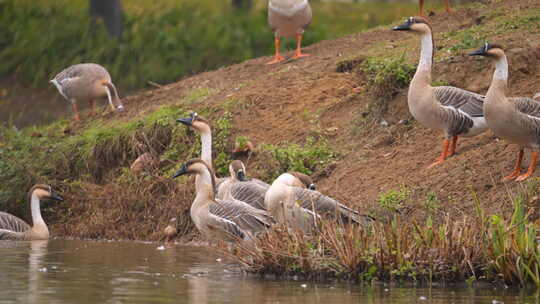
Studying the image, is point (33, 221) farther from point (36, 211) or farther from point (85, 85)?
point (85, 85)

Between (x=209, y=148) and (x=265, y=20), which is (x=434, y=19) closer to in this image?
(x=209, y=148)

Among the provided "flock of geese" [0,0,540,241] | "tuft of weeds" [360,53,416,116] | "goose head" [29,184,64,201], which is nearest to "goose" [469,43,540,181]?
"flock of geese" [0,0,540,241]

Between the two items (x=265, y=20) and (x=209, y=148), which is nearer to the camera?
(x=209, y=148)

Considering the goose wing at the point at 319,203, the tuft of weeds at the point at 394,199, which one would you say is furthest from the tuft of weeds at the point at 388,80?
the goose wing at the point at 319,203

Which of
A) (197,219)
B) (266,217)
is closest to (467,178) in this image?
(266,217)

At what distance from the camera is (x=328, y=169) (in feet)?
46.8

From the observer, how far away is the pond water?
9.03 m

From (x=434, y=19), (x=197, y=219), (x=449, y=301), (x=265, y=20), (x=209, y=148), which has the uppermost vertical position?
(x=265, y=20)

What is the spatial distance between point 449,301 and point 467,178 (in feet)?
11.7

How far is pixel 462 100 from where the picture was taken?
1271 centimetres

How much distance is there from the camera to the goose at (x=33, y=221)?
14.8 m

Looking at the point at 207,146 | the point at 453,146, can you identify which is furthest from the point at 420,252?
the point at 207,146

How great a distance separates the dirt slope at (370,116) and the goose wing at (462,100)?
0.51 m

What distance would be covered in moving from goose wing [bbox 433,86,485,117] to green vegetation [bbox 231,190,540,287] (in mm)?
2774
